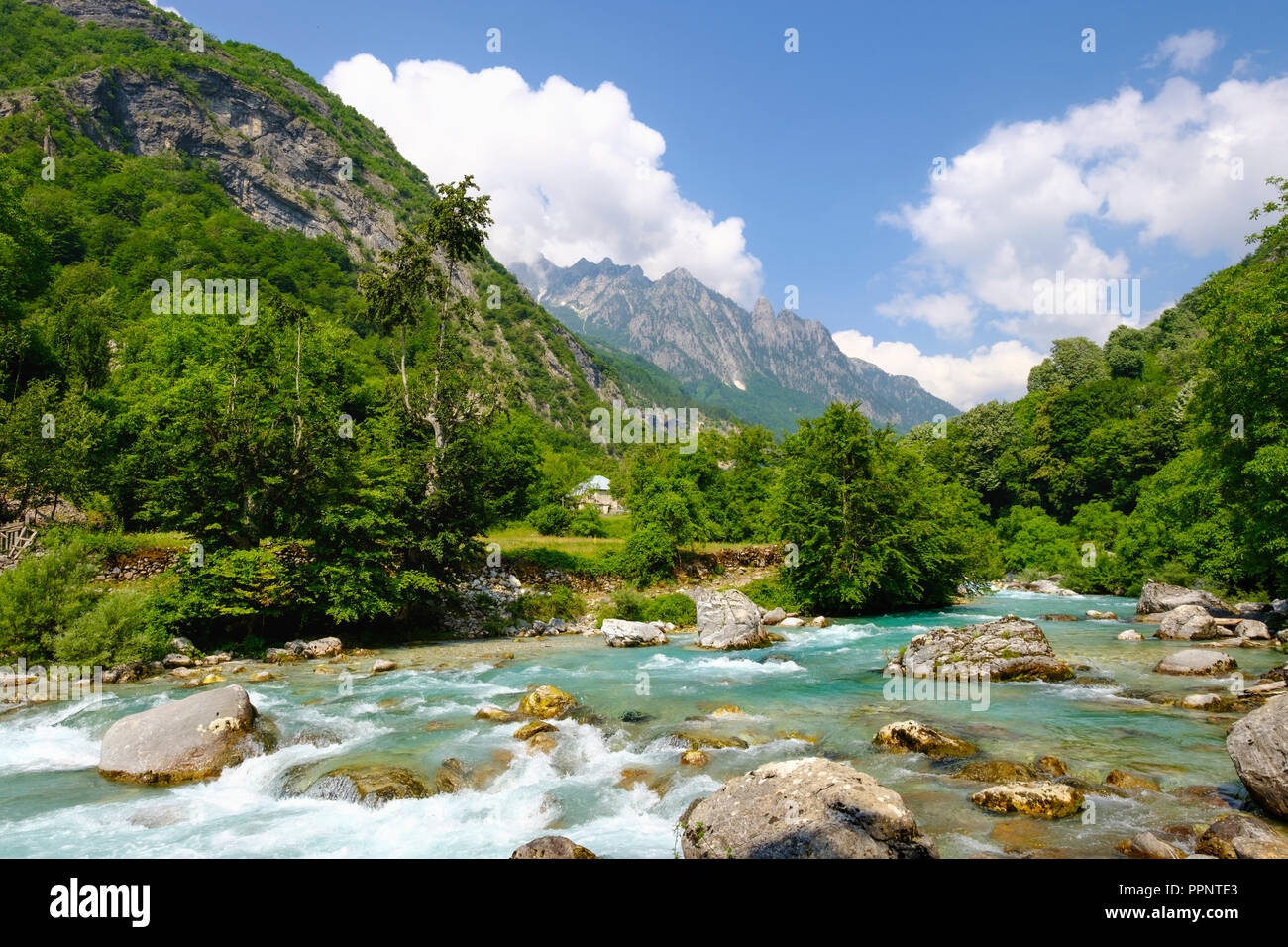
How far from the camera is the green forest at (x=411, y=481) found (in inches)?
832

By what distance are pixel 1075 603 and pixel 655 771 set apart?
124 feet

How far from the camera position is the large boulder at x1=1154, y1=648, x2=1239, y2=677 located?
663 inches

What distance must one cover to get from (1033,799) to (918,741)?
291 cm

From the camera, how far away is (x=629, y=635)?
25.4 meters

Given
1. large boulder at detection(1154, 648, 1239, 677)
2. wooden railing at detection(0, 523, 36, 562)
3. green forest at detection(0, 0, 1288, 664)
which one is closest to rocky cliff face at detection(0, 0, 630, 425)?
green forest at detection(0, 0, 1288, 664)

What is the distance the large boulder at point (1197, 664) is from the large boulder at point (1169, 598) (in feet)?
45.4

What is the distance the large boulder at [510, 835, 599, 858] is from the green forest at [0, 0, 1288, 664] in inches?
685

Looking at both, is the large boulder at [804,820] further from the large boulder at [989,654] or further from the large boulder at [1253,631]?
the large boulder at [1253,631]

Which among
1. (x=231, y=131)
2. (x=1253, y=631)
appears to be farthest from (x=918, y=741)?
(x=231, y=131)

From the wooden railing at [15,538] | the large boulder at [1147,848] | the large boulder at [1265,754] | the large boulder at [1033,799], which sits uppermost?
the wooden railing at [15,538]

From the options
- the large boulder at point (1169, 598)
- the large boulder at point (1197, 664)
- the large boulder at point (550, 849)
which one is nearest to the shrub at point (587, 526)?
the large boulder at point (1169, 598)

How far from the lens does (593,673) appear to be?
1950 centimetres

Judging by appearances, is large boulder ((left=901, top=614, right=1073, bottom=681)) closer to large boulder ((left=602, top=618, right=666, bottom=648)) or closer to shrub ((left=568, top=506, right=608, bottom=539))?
large boulder ((left=602, top=618, right=666, bottom=648))
